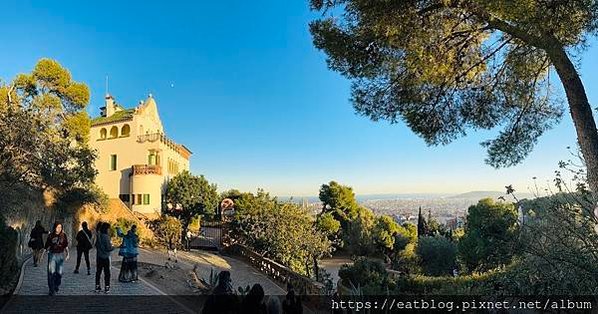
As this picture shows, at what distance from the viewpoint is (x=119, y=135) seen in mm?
38812

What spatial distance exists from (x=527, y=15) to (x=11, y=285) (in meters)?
Answer: 10.9

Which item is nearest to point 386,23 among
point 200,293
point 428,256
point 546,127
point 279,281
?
point 546,127

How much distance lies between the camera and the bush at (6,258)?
875cm

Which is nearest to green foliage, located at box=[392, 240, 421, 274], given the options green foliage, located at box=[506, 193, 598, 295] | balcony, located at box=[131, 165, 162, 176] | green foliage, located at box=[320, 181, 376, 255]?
green foliage, located at box=[320, 181, 376, 255]

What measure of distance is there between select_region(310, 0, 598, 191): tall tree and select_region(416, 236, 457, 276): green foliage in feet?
73.2

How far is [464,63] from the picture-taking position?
853cm

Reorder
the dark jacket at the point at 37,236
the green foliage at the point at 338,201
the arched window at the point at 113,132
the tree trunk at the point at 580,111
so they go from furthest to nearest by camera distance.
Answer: the green foliage at the point at 338,201, the arched window at the point at 113,132, the dark jacket at the point at 37,236, the tree trunk at the point at 580,111

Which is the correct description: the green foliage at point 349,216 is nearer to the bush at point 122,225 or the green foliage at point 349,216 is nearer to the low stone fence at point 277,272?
the low stone fence at point 277,272

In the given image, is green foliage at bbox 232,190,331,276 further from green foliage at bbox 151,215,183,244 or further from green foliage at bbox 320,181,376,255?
green foliage at bbox 320,181,376,255

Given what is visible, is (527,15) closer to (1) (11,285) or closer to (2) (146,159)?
(1) (11,285)

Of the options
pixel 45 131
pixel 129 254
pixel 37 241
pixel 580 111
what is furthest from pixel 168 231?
pixel 580 111

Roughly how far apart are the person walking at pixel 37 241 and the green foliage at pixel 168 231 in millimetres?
12307

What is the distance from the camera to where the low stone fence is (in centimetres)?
1314

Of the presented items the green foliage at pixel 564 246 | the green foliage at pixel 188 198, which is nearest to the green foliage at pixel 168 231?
the green foliage at pixel 188 198
